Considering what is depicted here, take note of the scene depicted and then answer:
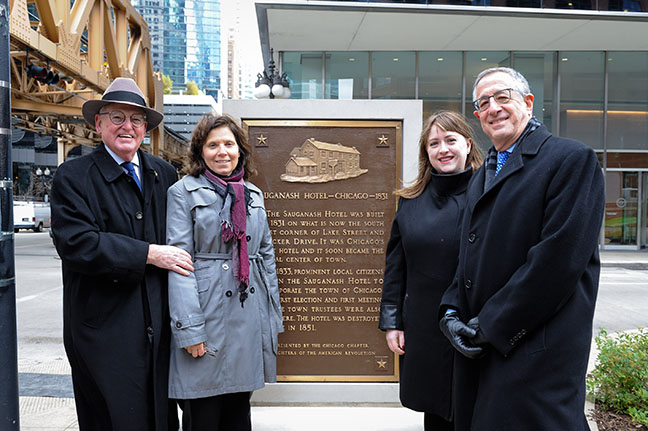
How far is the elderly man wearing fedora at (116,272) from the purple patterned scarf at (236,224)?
260 mm

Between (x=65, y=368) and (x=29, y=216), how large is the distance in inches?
1184

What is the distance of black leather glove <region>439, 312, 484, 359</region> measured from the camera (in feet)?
6.67

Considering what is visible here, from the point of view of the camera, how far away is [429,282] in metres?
2.81

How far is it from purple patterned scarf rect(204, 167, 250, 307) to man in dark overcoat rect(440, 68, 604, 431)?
1.22m

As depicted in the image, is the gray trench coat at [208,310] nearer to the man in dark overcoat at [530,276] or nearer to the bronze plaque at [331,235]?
the bronze plaque at [331,235]

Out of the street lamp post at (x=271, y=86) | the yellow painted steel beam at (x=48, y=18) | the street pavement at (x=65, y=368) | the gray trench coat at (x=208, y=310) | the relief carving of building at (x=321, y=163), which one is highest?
the yellow painted steel beam at (x=48, y=18)

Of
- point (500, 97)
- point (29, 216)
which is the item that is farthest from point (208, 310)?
point (29, 216)

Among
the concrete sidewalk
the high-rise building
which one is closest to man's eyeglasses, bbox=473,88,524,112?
the concrete sidewalk

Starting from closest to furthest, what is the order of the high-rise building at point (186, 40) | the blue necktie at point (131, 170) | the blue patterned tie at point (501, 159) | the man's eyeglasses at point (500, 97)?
the man's eyeglasses at point (500, 97)
the blue patterned tie at point (501, 159)
the blue necktie at point (131, 170)
the high-rise building at point (186, 40)

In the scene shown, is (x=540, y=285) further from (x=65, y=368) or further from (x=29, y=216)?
(x=29, y=216)

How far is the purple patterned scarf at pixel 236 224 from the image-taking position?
2738mm

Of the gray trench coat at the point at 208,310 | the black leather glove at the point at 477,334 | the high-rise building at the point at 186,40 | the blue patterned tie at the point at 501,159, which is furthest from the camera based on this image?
the high-rise building at the point at 186,40

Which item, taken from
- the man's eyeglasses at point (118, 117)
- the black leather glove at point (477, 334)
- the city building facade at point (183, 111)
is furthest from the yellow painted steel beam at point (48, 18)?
the city building facade at point (183, 111)

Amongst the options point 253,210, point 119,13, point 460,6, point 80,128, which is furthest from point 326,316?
point 80,128
